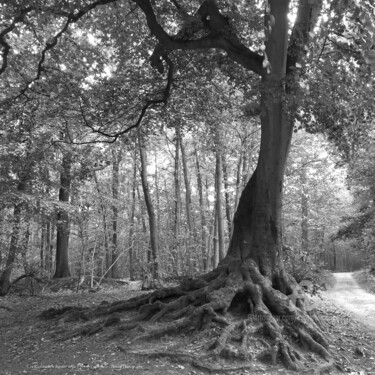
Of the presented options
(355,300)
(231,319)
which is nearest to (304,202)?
(355,300)

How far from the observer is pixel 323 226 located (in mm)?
32719

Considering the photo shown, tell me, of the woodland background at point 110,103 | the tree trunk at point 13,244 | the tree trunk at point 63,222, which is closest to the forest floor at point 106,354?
the woodland background at point 110,103

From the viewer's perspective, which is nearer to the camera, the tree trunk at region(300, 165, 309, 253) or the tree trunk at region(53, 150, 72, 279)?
the tree trunk at region(53, 150, 72, 279)

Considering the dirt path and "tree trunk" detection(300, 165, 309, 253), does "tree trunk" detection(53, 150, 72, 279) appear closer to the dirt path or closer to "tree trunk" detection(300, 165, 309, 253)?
the dirt path

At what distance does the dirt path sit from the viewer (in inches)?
471

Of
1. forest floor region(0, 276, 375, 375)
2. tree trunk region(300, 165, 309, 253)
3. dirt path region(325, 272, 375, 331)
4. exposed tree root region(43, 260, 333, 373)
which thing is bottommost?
dirt path region(325, 272, 375, 331)

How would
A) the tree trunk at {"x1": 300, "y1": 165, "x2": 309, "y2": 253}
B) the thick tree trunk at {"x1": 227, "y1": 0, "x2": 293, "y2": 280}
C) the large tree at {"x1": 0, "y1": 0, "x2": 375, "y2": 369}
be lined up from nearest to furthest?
the large tree at {"x1": 0, "y1": 0, "x2": 375, "y2": 369}, the thick tree trunk at {"x1": 227, "y1": 0, "x2": 293, "y2": 280}, the tree trunk at {"x1": 300, "y1": 165, "x2": 309, "y2": 253}

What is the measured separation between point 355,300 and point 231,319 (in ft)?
42.1

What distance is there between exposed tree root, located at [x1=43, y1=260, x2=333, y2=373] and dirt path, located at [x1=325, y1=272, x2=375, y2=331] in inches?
165

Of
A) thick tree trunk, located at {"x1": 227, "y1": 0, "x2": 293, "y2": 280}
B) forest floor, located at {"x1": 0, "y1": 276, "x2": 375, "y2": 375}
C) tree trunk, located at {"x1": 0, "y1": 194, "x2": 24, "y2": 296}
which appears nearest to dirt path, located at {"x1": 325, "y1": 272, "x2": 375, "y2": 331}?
forest floor, located at {"x1": 0, "y1": 276, "x2": 375, "y2": 375}

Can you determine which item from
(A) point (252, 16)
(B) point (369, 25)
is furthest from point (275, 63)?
(B) point (369, 25)

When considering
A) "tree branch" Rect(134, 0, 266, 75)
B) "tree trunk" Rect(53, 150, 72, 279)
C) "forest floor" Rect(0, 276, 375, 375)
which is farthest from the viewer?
"tree trunk" Rect(53, 150, 72, 279)

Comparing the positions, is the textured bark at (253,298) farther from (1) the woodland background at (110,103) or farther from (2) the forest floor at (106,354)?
(1) the woodland background at (110,103)

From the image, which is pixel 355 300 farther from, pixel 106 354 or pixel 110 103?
pixel 106 354
